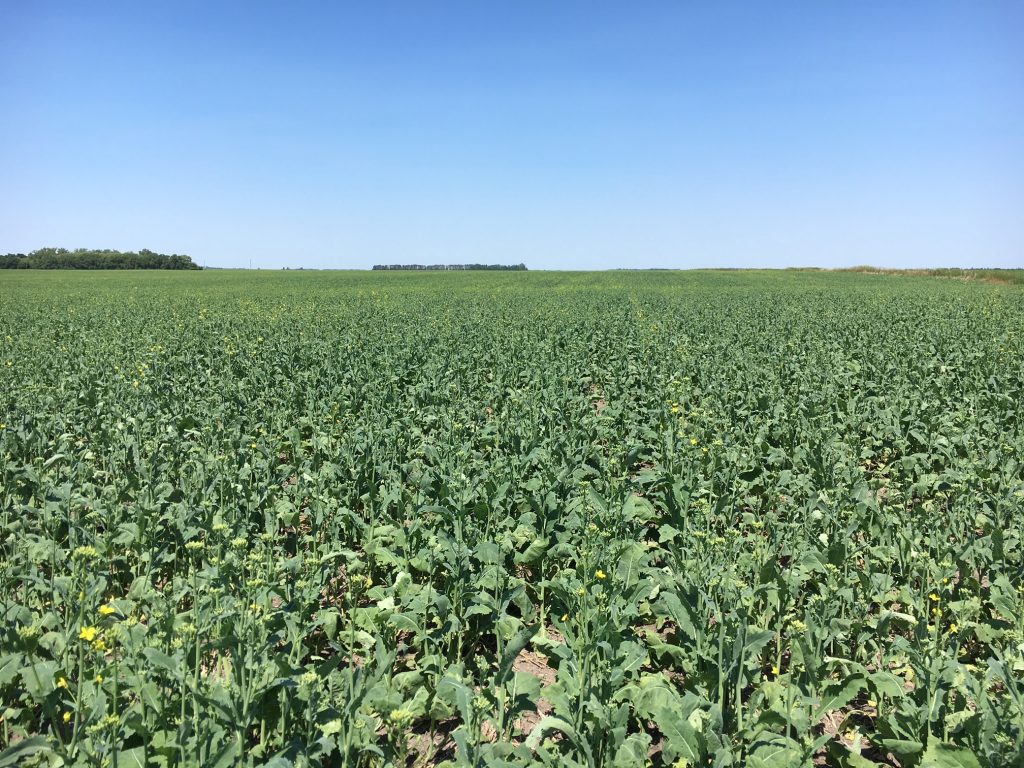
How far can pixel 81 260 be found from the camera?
97375mm

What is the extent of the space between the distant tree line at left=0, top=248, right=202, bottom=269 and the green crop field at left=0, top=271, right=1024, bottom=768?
106 meters

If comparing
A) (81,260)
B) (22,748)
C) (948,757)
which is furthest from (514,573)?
(81,260)

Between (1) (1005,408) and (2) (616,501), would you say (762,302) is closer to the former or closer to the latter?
(1) (1005,408)

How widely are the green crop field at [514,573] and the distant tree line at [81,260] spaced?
4174 inches

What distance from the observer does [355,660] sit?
4008 mm

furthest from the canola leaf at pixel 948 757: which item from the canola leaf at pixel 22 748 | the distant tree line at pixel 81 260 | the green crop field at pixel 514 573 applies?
the distant tree line at pixel 81 260

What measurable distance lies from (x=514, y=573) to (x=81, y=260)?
11609 centimetres

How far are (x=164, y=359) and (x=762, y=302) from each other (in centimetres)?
2404

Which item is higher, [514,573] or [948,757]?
[948,757]

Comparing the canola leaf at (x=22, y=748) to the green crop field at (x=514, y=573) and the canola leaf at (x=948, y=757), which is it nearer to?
the green crop field at (x=514, y=573)

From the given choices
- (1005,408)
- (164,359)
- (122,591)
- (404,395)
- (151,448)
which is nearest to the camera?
(122,591)

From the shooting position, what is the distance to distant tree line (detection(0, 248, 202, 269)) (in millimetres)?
96062

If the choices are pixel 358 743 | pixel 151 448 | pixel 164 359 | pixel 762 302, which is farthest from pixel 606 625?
pixel 762 302

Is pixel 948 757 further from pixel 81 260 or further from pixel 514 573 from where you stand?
pixel 81 260
